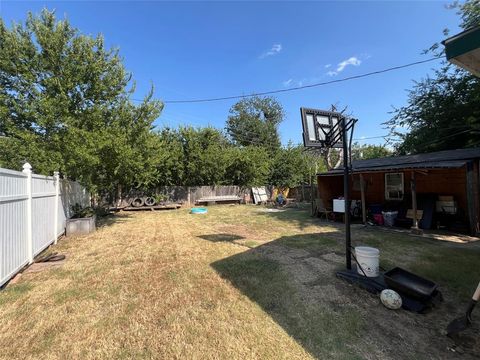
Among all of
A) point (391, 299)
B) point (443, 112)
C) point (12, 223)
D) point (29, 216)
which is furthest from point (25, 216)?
point (443, 112)

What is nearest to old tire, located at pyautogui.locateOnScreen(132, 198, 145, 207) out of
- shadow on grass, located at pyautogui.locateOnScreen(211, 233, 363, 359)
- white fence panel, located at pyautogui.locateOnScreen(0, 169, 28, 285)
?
white fence panel, located at pyautogui.locateOnScreen(0, 169, 28, 285)

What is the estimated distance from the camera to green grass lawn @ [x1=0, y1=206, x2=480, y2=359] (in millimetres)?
2502

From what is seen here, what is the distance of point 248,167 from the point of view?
20109 mm

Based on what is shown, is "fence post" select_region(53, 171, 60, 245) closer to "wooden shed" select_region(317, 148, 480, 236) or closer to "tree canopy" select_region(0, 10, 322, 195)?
"tree canopy" select_region(0, 10, 322, 195)

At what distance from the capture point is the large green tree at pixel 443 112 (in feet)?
41.1

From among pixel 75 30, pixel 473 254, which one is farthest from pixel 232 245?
pixel 75 30

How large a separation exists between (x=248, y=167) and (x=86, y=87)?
12.7 meters

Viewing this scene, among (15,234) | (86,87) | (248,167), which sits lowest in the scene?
(15,234)

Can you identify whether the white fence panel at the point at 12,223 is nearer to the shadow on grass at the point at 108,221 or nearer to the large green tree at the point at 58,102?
the large green tree at the point at 58,102

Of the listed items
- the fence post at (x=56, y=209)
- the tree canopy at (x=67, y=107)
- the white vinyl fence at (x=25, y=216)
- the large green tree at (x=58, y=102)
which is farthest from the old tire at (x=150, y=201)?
the fence post at (x=56, y=209)

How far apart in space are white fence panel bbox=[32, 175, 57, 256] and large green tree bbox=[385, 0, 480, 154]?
15.6 m

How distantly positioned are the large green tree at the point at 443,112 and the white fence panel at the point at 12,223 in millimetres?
15560

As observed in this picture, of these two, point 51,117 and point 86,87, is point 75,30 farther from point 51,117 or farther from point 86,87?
point 51,117

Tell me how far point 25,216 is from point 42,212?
1191mm
